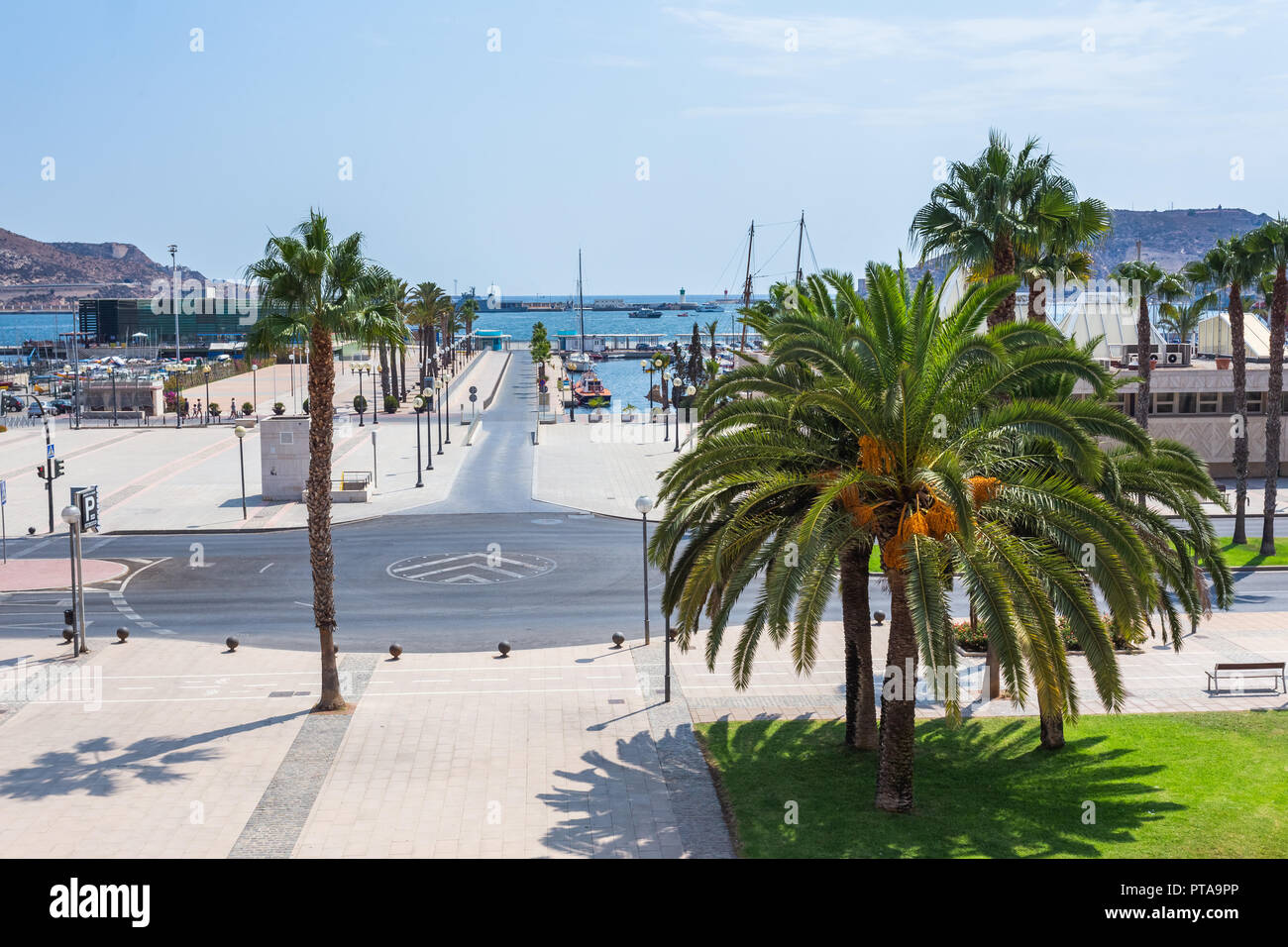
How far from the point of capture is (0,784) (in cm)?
1969

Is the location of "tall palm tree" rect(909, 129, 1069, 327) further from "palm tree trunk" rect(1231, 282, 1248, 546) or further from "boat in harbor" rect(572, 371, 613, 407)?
"boat in harbor" rect(572, 371, 613, 407)

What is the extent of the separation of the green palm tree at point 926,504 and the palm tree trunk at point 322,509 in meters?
8.11

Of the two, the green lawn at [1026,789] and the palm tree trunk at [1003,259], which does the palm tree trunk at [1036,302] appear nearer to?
the palm tree trunk at [1003,259]

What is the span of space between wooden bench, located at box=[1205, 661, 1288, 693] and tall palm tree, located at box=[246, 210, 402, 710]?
56.7 ft

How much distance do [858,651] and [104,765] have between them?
42.2 feet

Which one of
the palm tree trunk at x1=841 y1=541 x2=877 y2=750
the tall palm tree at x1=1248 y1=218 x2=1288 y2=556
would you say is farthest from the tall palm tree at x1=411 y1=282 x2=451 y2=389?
the palm tree trunk at x1=841 y1=541 x2=877 y2=750

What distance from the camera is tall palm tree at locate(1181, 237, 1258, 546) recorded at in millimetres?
38750

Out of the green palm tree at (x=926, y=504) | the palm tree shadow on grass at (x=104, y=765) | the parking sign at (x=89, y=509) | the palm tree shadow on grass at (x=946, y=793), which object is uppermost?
the green palm tree at (x=926, y=504)

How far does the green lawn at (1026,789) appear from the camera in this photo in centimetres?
1673

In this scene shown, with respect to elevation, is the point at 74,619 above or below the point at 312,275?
below

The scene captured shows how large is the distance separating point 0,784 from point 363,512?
89.0ft

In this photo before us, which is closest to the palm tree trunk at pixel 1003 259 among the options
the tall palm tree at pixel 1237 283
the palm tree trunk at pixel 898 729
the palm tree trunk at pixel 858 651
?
the palm tree trunk at pixel 858 651
